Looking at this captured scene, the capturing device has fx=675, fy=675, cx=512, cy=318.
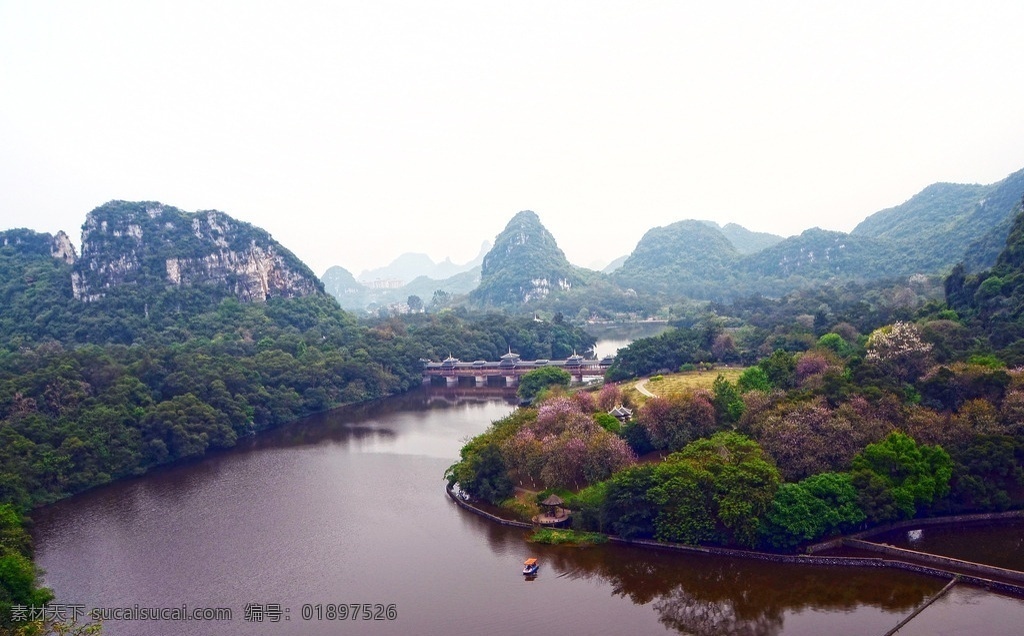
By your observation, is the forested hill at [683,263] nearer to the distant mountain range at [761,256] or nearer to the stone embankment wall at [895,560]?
the distant mountain range at [761,256]

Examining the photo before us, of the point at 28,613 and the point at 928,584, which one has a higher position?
the point at 28,613

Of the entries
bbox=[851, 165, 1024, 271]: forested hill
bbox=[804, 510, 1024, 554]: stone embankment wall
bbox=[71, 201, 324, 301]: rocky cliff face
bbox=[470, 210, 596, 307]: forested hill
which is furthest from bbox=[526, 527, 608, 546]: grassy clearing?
bbox=[470, 210, 596, 307]: forested hill

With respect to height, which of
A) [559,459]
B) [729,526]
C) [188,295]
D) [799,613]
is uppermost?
[188,295]

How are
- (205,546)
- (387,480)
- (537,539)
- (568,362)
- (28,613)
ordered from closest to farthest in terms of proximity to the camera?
(28,613), (537,539), (205,546), (387,480), (568,362)

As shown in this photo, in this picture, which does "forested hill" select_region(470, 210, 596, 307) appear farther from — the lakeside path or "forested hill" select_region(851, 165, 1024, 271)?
the lakeside path

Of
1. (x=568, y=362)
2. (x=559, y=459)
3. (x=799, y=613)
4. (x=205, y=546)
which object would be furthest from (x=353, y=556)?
(x=568, y=362)

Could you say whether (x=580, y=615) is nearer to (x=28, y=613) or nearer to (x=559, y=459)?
(x=559, y=459)

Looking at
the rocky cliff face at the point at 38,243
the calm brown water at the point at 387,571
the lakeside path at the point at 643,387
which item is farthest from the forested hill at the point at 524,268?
the calm brown water at the point at 387,571
